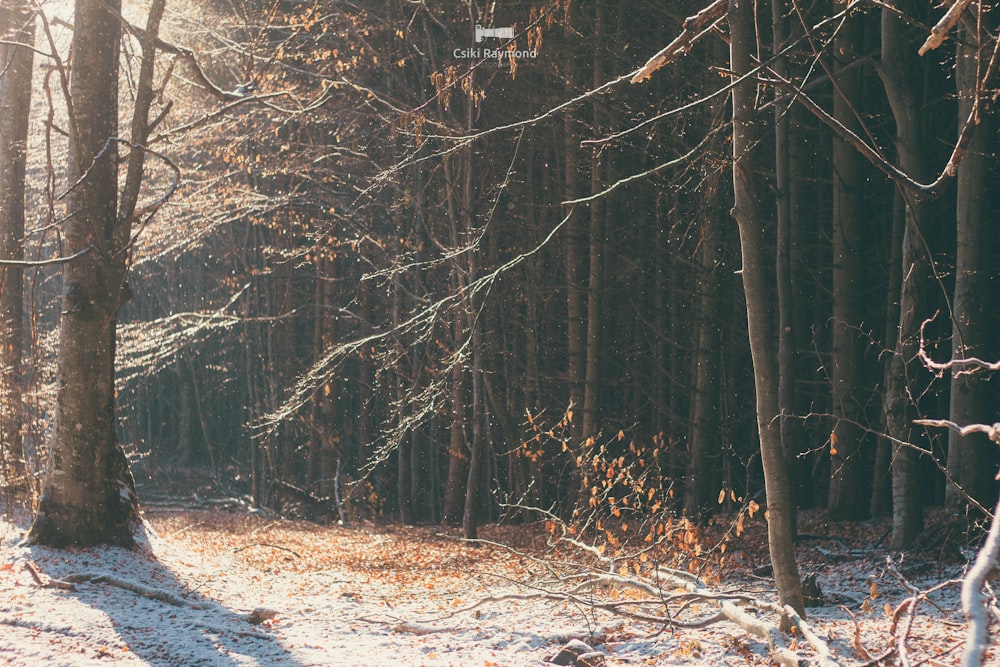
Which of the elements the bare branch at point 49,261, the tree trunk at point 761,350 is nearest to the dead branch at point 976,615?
the tree trunk at point 761,350

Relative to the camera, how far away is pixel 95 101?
972cm

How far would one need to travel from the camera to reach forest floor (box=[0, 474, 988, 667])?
6578 millimetres

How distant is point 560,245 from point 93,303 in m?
8.97

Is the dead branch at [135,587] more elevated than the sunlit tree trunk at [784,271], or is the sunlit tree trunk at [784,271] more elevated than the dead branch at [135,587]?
the sunlit tree trunk at [784,271]

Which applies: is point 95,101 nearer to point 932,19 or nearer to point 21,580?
point 21,580

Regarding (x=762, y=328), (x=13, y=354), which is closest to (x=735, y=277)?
(x=762, y=328)

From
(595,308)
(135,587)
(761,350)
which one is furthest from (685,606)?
(595,308)

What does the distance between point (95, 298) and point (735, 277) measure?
9.69m

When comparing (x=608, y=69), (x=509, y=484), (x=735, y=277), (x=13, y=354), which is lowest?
(x=509, y=484)

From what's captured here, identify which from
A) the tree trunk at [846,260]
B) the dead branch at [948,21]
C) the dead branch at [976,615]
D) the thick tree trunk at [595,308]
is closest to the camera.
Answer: the dead branch at [976,615]

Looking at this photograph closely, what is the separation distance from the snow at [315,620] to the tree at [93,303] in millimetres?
364

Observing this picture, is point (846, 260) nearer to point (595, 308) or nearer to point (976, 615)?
point (595, 308)

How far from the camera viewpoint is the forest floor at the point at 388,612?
6.58 m

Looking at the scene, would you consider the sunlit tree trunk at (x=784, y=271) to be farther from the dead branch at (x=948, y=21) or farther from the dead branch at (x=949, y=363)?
the dead branch at (x=948, y=21)
